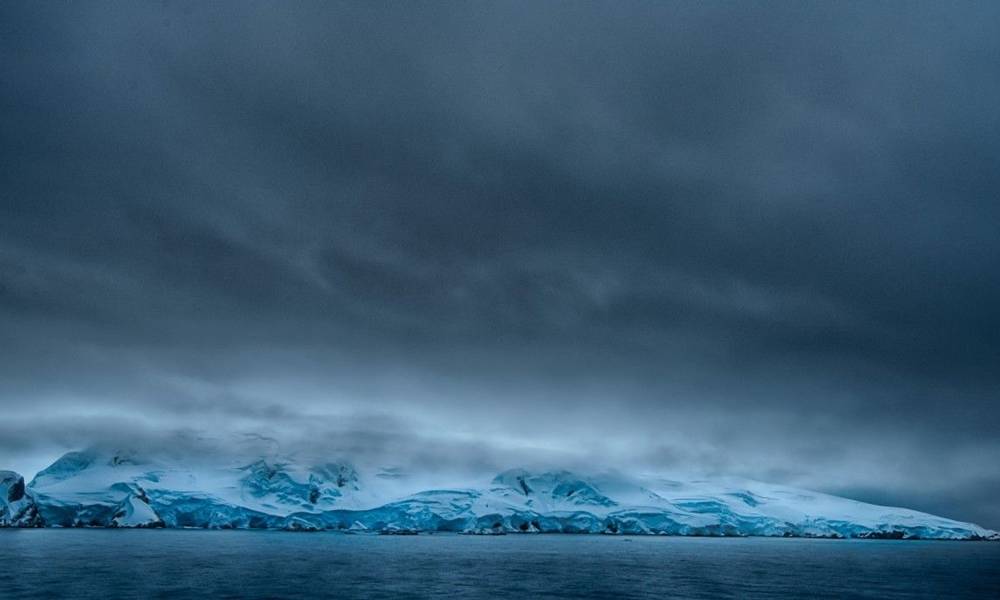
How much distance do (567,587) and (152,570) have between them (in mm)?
44836

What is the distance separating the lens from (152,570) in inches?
2894

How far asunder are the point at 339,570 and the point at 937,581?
238 ft

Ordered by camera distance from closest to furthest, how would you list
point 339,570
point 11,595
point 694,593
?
point 11,595
point 694,593
point 339,570

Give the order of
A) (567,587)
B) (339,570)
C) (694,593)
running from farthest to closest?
(339,570), (567,587), (694,593)

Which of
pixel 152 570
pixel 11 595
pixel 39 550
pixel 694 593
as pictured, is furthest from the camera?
pixel 39 550

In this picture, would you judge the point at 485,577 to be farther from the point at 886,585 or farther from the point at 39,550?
the point at 39,550

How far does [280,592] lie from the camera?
56.4 metres

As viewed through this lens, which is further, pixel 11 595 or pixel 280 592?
pixel 280 592

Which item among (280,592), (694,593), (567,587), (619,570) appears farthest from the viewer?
(619,570)

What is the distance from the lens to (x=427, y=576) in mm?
73500

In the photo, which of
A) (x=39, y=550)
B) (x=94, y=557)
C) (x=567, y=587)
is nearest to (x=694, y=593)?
(x=567, y=587)

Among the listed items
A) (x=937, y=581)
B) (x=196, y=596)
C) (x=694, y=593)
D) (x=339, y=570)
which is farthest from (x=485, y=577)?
(x=937, y=581)

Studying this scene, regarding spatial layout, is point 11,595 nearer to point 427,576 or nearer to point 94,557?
point 427,576

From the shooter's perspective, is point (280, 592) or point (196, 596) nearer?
point (196, 596)
